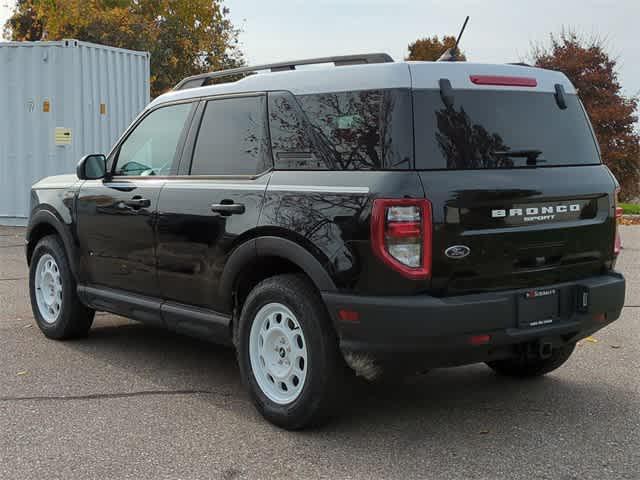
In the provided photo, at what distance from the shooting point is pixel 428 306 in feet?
13.1

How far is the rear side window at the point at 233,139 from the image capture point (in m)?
4.88

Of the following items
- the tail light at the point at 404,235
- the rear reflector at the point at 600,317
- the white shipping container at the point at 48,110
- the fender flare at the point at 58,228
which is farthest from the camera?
the white shipping container at the point at 48,110

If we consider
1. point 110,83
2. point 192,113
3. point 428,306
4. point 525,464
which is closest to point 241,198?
point 192,113

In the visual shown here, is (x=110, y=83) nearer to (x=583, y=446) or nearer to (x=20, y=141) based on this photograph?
(x=20, y=141)

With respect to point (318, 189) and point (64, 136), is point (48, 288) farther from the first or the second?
point (64, 136)

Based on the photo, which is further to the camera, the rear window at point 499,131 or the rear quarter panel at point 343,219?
the rear window at point 499,131

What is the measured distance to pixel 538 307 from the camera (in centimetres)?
437

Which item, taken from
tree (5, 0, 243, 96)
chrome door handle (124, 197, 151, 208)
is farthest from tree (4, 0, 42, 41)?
chrome door handle (124, 197, 151, 208)

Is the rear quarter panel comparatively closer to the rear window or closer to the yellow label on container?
the rear window

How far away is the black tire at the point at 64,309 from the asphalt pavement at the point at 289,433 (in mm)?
171

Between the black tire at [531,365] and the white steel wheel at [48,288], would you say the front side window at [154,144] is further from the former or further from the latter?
the black tire at [531,365]

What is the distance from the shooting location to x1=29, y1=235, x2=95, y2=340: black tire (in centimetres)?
648

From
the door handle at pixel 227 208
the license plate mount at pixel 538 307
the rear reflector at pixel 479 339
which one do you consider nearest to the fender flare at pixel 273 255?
the door handle at pixel 227 208

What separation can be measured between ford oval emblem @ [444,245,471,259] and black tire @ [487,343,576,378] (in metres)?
1.60
